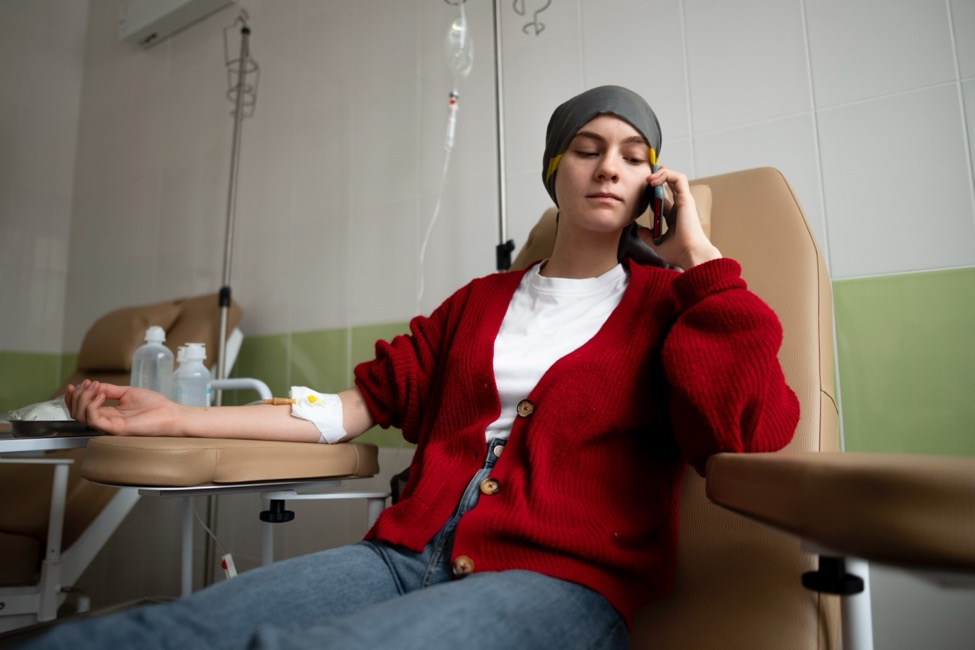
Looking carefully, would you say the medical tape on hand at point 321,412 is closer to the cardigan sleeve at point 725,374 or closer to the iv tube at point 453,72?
the cardigan sleeve at point 725,374

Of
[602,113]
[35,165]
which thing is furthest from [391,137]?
[35,165]

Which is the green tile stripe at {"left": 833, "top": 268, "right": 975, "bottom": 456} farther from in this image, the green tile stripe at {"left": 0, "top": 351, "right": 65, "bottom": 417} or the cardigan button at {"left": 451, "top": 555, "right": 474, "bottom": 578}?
the green tile stripe at {"left": 0, "top": 351, "right": 65, "bottom": 417}

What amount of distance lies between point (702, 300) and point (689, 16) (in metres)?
0.95

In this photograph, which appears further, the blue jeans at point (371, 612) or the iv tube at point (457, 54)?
the iv tube at point (457, 54)

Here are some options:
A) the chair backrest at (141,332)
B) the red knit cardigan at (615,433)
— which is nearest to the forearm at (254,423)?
the red knit cardigan at (615,433)

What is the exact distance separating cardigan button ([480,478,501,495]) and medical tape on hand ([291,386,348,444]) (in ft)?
0.98

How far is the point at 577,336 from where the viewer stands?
3.19ft

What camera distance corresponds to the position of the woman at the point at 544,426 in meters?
0.63

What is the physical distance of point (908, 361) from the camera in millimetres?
1206

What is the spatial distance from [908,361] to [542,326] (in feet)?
2.26

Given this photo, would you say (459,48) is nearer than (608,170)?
No

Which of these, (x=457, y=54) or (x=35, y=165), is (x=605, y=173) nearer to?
(x=457, y=54)

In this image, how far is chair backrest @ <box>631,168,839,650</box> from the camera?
0.75 m

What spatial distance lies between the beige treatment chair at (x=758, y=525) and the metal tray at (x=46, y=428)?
836 millimetres
